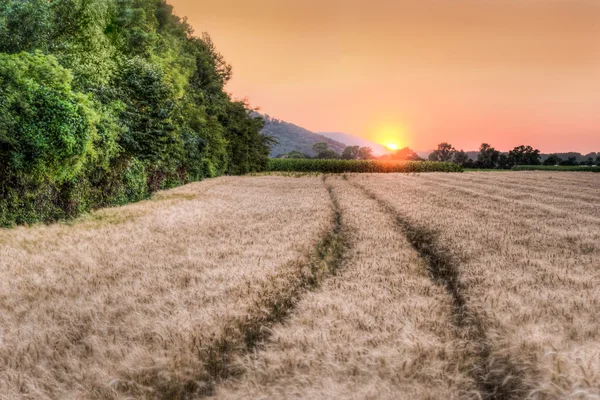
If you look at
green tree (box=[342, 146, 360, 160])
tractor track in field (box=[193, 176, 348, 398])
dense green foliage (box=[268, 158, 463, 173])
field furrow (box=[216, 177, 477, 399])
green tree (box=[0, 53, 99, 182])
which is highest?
green tree (box=[342, 146, 360, 160])

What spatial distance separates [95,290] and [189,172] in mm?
32564

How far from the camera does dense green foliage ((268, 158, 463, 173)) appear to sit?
80.4 m

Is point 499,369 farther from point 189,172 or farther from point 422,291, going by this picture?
point 189,172

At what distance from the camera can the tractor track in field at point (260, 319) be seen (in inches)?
166

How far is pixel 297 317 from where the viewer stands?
17.4ft

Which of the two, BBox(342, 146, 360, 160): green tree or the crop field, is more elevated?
BBox(342, 146, 360, 160): green tree

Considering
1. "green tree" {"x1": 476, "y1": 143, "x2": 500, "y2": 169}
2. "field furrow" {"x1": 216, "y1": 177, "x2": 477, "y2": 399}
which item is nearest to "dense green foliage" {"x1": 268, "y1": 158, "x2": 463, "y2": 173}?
"green tree" {"x1": 476, "y1": 143, "x2": 500, "y2": 169}

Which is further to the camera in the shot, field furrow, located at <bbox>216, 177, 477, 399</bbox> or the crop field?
the crop field

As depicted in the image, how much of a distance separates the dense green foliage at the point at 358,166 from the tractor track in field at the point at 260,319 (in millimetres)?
72396

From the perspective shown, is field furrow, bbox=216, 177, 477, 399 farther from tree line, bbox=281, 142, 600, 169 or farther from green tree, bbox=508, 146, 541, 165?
green tree, bbox=508, 146, 541, 165

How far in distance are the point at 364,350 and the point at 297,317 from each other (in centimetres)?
123

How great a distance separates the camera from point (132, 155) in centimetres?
2067

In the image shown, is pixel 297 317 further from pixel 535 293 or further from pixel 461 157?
pixel 461 157

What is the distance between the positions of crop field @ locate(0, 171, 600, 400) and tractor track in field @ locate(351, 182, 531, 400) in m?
0.02
